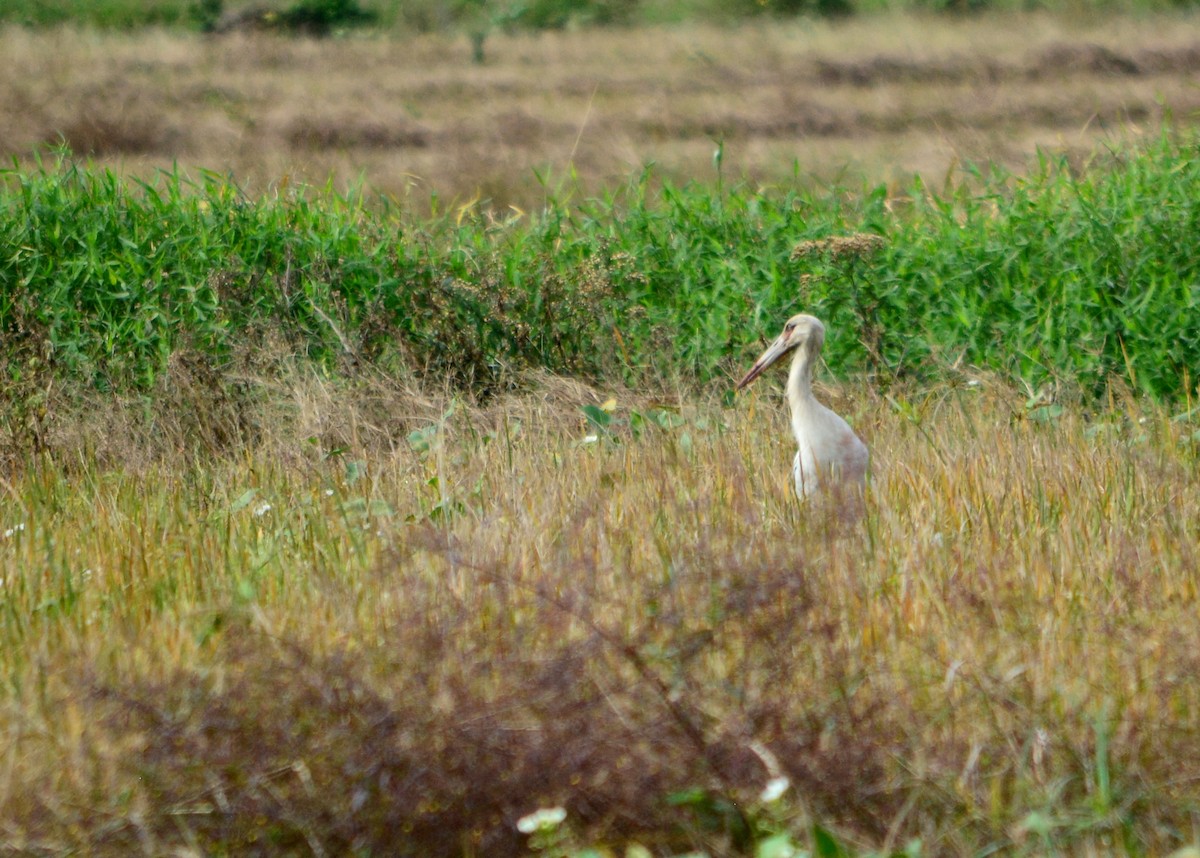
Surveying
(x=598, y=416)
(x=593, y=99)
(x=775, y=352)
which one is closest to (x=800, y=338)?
(x=775, y=352)

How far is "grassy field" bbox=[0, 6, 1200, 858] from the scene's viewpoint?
→ 253cm

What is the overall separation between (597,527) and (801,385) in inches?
49.4

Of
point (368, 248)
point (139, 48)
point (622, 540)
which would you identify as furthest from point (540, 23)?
point (622, 540)

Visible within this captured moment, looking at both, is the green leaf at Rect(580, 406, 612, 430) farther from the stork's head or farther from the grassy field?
the stork's head

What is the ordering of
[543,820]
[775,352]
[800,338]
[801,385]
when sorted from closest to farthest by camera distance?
[543,820] < [801,385] < [800,338] < [775,352]

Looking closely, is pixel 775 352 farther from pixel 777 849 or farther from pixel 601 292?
pixel 777 849

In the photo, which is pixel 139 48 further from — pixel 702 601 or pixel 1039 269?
pixel 702 601

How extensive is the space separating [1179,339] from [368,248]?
11.8 feet

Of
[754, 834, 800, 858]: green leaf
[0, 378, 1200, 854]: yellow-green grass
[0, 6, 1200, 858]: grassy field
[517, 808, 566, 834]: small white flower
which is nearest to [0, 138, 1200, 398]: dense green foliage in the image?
[0, 6, 1200, 858]: grassy field

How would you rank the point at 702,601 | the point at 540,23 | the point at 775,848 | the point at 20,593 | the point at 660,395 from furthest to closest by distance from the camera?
the point at 540,23
the point at 660,395
the point at 20,593
the point at 702,601
the point at 775,848

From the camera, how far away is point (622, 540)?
3689 millimetres

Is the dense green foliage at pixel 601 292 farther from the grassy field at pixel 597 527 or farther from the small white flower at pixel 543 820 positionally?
the small white flower at pixel 543 820

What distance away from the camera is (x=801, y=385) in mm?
4746

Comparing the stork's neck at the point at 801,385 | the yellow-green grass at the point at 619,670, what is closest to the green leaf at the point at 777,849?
the yellow-green grass at the point at 619,670
